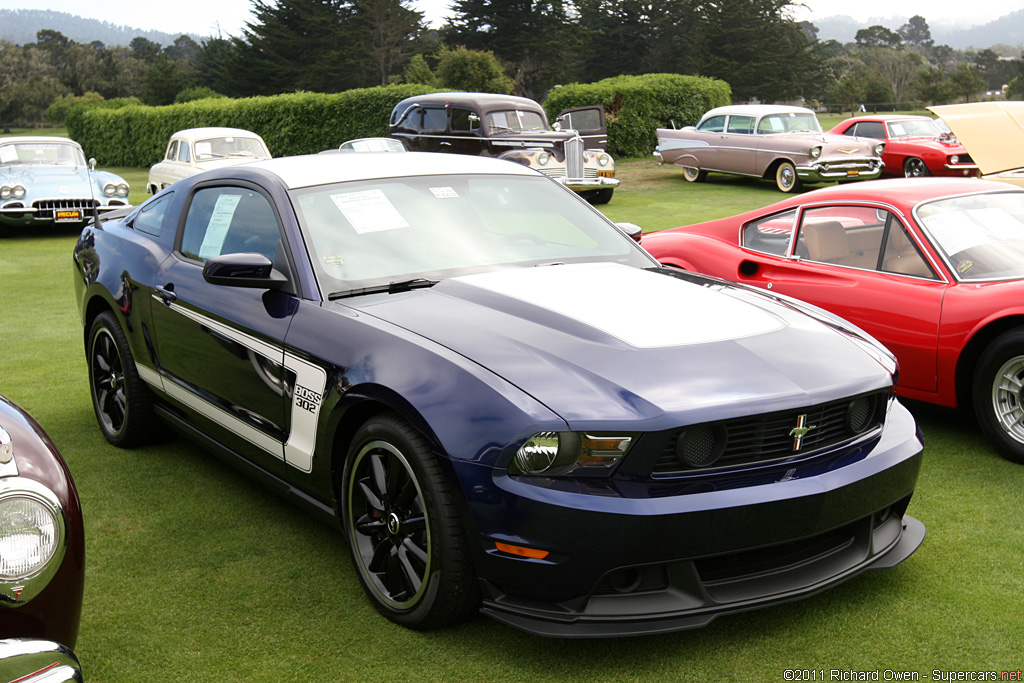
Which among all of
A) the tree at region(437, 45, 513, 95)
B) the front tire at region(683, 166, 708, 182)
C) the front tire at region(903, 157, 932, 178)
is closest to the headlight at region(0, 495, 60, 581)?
the front tire at region(903, 157, 932, 178)

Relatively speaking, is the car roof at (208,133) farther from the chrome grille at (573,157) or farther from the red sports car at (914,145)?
the red sports car at (914,145)

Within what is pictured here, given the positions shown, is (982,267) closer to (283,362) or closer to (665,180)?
(283,362)

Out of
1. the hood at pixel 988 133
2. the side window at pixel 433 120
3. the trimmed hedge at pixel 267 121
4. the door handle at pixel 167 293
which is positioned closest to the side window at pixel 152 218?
the door handle at pixel 167 293

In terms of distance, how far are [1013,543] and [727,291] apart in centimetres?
148

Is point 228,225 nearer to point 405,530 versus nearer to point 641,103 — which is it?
point 405,530

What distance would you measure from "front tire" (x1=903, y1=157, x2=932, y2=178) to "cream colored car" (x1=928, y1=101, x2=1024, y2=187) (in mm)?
13440

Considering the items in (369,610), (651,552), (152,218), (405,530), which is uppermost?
(152,218)

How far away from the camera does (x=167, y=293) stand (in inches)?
173

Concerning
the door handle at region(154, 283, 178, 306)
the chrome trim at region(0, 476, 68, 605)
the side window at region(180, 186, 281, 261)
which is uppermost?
the side window at region(180, 186, 281, 261)

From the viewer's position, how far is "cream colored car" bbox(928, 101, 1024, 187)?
7086 millimetres

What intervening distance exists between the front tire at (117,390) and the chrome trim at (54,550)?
271 centimetres

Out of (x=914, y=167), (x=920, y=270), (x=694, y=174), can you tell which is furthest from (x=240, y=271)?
(x=694, y=174)

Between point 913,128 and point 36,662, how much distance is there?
21.7 m

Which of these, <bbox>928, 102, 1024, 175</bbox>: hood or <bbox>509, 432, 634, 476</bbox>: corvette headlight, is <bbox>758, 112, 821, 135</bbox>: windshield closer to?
<bbox>928, 102, 1024, 175</bbox>: hood
